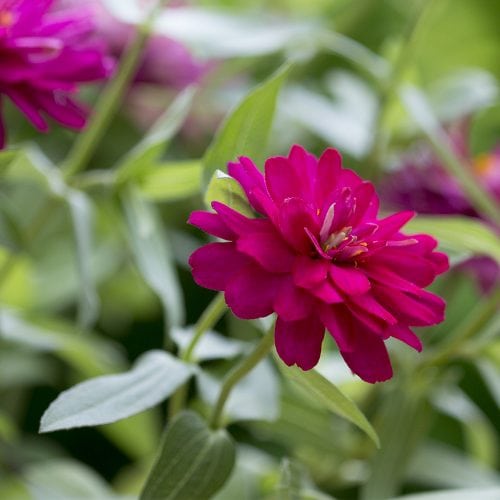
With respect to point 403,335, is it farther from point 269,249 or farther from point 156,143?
point 156,143

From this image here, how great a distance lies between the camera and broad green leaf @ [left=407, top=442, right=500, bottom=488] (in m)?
0.54

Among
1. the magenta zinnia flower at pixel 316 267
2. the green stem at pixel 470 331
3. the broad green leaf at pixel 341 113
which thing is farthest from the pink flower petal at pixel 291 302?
the broad green leaf at pixel 341 113

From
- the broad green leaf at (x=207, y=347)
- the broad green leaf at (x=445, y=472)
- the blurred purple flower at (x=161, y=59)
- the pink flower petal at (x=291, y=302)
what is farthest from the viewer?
the blurred purple flower at (x=161, y=59)

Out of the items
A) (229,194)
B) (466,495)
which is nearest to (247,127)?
(229,194)

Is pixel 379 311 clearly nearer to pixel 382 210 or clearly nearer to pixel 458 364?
pixel 382 210

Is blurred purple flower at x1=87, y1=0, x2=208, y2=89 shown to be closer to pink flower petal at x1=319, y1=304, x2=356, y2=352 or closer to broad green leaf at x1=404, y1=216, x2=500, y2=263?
broad green leaf at x1=404, y1=216, x2=500, y2=263

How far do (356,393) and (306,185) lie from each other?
32 cm

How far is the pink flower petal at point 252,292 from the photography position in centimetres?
26

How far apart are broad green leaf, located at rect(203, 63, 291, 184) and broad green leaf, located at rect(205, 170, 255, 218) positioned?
0.14 feet

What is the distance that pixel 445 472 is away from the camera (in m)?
0.55

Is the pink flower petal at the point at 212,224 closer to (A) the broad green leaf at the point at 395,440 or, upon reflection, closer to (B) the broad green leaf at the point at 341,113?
(A) the broad green leaf at the point at 395,440

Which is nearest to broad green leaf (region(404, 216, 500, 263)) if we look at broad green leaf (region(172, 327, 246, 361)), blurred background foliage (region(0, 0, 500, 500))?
blurred background foliage (region(0, 0, 500, 500))

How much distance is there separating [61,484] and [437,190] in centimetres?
28

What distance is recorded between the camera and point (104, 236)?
2.18 feet
